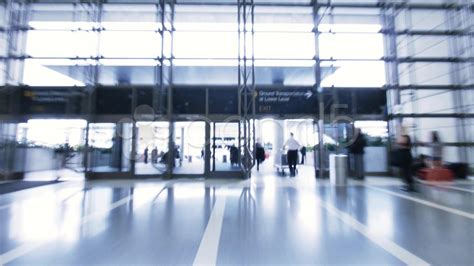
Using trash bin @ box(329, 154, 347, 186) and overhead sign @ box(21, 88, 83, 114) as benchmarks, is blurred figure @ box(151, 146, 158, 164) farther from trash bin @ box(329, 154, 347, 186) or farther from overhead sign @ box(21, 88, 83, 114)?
trash bin @ box(329, 154, 347, 186)

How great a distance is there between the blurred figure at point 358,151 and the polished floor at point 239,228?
178 cm

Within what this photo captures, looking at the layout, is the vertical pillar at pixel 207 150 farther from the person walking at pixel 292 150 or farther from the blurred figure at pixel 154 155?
the person walking at pixel 292 150

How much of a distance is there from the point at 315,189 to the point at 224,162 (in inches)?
117

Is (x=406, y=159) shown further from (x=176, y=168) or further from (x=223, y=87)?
(x=176, y=168)

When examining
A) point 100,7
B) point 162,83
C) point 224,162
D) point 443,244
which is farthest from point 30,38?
point 443,244

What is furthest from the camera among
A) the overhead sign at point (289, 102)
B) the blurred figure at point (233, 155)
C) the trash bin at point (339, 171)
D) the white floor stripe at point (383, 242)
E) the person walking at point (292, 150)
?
the overhead sign at point (289, 102)

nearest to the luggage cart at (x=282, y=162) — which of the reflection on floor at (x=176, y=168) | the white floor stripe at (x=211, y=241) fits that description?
the reflection on floor at (x=176, y=168)

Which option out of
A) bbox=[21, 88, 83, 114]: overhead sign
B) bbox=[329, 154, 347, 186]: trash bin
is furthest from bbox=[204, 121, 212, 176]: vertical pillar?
bbox=[21, 88, 83, 114]: overhead sign

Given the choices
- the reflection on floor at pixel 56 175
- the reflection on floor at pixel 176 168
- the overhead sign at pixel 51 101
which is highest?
the overhead sign at pixel 51 101

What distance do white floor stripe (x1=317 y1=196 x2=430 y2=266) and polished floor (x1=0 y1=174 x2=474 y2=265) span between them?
11 millimetres

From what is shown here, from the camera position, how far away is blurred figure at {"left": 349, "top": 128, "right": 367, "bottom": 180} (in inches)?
260

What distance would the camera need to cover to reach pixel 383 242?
2.42 metres

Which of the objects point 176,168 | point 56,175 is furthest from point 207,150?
point 56,175

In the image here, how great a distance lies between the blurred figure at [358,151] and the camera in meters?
6.61
